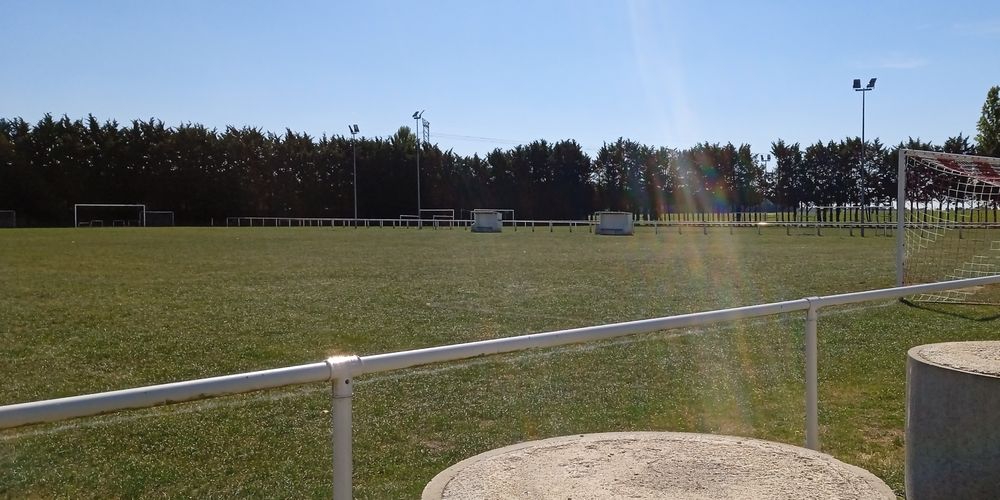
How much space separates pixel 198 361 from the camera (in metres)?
7.78

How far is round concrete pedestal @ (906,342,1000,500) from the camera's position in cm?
341

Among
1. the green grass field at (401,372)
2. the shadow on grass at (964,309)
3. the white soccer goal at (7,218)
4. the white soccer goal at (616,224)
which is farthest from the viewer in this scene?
the white soccer goal at (7,218)

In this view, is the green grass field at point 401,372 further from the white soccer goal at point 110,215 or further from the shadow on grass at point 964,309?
the white soccer goal at point 110,215

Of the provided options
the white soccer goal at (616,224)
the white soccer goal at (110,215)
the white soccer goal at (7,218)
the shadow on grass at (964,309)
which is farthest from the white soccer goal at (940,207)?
the white soccer goal at (7,218)

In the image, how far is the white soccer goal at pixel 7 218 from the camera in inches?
2431

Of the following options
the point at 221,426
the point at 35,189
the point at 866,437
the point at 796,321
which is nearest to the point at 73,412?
the point at 221,426

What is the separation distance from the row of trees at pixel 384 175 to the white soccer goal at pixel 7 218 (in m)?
2.16

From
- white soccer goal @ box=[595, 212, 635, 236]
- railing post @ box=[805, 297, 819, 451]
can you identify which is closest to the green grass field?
railing post @ box=[805, 297, 819, 451]

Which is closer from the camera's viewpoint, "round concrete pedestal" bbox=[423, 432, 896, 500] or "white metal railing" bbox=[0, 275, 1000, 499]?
"white metal railing" bbox=[0, 275, 1000, 499]

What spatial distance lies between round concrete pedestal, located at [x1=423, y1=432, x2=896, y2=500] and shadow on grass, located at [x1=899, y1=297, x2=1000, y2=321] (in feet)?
30.1

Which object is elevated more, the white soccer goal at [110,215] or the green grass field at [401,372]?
the white soccer goal at [110,215]

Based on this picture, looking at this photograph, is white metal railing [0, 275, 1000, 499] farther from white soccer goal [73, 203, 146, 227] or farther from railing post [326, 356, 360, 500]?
white soccer goal [73, 203, 146, 227]

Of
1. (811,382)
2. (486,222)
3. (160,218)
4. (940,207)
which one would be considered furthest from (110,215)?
(811,382)

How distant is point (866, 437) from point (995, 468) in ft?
6.98
